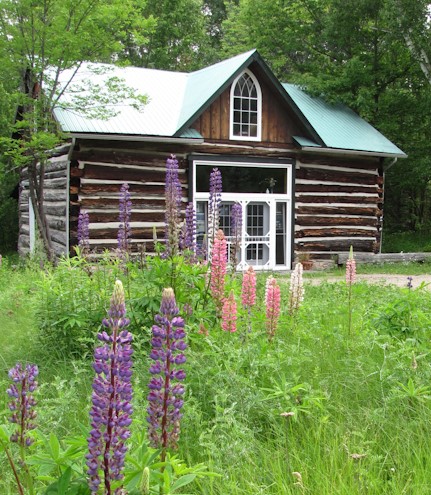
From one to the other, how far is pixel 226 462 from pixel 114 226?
12109mm

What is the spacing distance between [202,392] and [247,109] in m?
13.6

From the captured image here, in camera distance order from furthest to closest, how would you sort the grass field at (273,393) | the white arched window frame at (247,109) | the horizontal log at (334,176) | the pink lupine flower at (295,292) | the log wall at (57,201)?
the horizontal log at (334,176)
the white arched window frame at (247,109)
the log wall at (57,201)
the pink lupine flower at (295,292)
the grass field at (273,393)

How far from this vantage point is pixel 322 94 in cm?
2128

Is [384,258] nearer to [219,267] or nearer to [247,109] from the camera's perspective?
[247,109]

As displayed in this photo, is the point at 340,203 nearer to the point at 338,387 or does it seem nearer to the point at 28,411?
the point at 338,387

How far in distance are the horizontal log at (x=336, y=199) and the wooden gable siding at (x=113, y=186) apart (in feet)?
13.2

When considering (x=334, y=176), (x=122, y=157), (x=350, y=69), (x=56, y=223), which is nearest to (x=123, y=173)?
(x=122, y=157)

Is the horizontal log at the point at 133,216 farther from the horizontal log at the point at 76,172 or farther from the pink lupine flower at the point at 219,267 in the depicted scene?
the pink lupine flower at the point at 219,267

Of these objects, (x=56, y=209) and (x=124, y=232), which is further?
(x=56, y=209)

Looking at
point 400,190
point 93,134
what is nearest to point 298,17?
point 400,190

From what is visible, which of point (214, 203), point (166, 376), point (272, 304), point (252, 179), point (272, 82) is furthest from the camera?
point (252, 179)

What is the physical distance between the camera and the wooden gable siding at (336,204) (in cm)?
1753

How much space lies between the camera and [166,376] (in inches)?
80.5

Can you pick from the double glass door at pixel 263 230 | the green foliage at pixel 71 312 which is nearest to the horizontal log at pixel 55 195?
the double glass door at pixel 263 230
